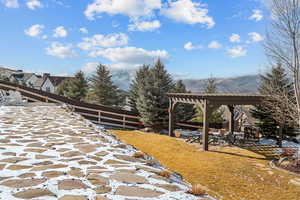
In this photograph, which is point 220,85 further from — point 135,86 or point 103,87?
point 103,87

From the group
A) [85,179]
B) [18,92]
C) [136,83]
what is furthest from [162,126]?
[85,179]

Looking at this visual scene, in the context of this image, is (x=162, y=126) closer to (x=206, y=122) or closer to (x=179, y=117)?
(x=179, y=117)

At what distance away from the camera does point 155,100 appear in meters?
14.1

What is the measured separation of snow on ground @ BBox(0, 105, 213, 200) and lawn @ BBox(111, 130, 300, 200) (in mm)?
2866

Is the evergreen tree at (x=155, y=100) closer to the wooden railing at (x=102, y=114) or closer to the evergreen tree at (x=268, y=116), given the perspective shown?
the wooden railing at (x=102, y=114)

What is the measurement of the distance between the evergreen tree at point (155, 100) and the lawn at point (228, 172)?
4061 mm

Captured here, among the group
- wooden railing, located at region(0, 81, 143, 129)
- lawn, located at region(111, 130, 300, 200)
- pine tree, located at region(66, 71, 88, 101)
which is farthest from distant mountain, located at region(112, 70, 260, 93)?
lawn, located at region(111, 130, 300, 200)

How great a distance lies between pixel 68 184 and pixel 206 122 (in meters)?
8.03

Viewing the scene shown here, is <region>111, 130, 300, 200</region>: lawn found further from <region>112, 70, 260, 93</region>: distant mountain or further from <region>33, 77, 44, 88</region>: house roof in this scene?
<region>33, 77, 44, 88</region>: house roof

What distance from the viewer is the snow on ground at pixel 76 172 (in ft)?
6.51

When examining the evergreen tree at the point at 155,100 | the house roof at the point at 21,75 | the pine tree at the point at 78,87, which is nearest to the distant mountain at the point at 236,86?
the evergreen tree at the point at 155,100

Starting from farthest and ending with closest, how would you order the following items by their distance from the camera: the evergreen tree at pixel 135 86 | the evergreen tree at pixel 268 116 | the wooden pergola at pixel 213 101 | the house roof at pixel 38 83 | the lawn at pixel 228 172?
the house roof at pixel 38 83, the evergreen tree at pixel 135 86, the evergreen tree at pixel 268 116, the wooden pergola at pixel 213 101, the lawn at pixel 228 172

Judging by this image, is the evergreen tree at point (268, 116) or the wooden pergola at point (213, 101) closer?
the wooden pergola at point (213, 101)

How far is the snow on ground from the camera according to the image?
1.98 meters
